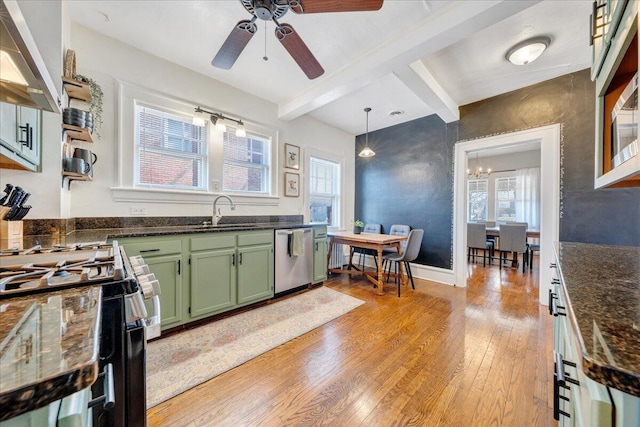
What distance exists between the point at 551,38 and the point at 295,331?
141 inches

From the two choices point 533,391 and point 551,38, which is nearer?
point 533,391

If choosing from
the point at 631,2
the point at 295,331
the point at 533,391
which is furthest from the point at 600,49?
the point at 295,331

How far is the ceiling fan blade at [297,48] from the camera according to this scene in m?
1.62

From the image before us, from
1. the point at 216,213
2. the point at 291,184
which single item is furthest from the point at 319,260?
the point at 216,213

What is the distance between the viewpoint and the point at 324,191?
15.5 ft

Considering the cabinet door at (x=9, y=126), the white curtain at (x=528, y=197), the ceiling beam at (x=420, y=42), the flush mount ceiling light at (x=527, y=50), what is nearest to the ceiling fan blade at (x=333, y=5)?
the ceiling beam at (x=420, y=42)

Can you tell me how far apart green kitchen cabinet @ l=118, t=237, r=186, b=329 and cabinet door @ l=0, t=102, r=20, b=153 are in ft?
2.94

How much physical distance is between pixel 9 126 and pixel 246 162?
226 centimetres

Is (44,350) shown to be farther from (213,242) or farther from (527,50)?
(527,50)

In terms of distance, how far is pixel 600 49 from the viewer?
122 cm

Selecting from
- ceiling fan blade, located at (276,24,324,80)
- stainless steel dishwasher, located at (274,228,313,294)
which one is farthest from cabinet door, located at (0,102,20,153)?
stainless steel dishwasher, located at (274,228,313,294)

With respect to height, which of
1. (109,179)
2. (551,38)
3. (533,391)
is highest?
(551,38)

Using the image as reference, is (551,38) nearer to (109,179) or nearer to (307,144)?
(307,144)

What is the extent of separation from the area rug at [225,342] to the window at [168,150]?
164 centimetres
